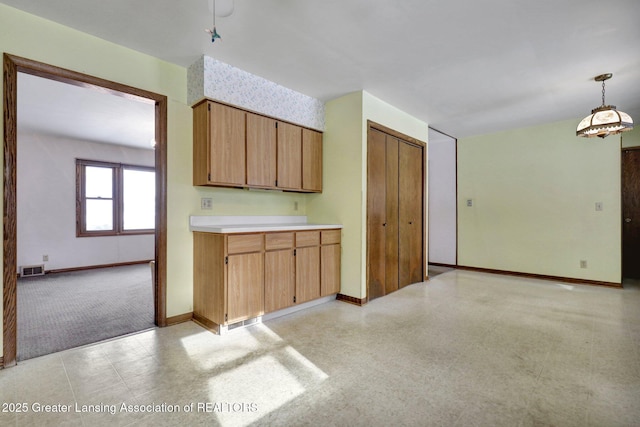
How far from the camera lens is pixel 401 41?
8.29 feet

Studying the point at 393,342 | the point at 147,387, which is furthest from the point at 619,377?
the point at 147,387

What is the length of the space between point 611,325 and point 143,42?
5.00 meters

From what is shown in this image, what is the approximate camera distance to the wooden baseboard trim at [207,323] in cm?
273

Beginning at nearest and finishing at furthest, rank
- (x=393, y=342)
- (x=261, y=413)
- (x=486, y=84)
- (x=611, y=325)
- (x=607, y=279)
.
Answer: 1. (x=261, y=413)
2. (x=393, y=342)
3. (x=611, y=325)
4. (x=486, y=84)
5. (x=607, y=279)

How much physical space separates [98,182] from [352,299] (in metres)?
5.71

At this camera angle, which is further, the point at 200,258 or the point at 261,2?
the point at 200,258

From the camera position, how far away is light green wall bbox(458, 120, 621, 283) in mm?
4402

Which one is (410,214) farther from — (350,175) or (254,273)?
(254,273)

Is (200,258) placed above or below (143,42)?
below

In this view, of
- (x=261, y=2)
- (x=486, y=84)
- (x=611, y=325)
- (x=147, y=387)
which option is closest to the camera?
(x=147, y=387)

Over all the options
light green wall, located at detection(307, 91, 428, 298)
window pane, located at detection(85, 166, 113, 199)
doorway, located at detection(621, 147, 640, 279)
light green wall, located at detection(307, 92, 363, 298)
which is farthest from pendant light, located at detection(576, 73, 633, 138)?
window pane, located at detection(85, 166, 113, 199)

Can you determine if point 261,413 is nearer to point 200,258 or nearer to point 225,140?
point 200,258

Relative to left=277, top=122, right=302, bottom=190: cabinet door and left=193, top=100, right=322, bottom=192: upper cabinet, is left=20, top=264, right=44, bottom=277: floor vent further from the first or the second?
left=277, top=122, right=302, bottom=190: cabinet door

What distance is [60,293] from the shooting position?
4.10 m
